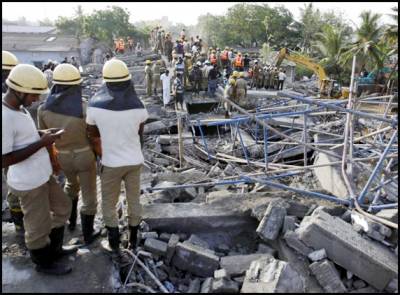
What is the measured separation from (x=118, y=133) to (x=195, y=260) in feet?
4.60

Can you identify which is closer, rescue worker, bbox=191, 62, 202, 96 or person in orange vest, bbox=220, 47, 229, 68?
rescue worker, bbox=191, 62, 202, 96

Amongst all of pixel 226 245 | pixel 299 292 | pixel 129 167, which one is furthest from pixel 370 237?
pixel 129 167

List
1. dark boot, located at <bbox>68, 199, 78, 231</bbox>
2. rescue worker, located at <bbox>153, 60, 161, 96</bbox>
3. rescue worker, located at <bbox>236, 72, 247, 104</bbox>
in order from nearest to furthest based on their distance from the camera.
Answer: dark boot, located at <bbox>68, 199, 78, 231</bbox>
rescue worker, located at <bbox>236, 72, 247, 104</bbox>
rescue worker, located at <bbox>153, 60, 161, 96</bbox>

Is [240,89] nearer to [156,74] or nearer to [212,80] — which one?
[212,80]

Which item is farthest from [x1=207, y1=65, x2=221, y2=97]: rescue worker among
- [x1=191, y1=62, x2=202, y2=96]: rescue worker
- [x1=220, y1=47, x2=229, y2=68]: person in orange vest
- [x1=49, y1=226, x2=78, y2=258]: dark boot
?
[x1=49, y1=226, x2=78, y2=258]: dark boot

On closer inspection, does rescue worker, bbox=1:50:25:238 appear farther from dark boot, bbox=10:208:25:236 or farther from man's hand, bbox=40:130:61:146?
man's hand, bbox=40:130:61:146

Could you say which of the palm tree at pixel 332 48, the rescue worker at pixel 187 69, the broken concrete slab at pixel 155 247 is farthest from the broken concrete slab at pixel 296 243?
the palm tree at pixel 332 48

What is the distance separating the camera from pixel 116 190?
3367mm

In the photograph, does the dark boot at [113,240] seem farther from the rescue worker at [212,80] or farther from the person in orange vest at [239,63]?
the person in orange vest at [239,63]

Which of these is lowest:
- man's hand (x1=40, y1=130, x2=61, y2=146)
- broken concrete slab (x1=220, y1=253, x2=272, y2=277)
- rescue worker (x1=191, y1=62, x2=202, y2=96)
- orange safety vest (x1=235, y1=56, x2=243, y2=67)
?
broken concrete slab (x1=220, y1=253, x2=272, y2=277)

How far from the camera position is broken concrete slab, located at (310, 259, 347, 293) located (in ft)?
10.2

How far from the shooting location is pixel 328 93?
15453mm

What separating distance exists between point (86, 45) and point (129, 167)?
26134mm

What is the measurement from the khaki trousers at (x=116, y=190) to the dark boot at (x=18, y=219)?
3.31 ft
